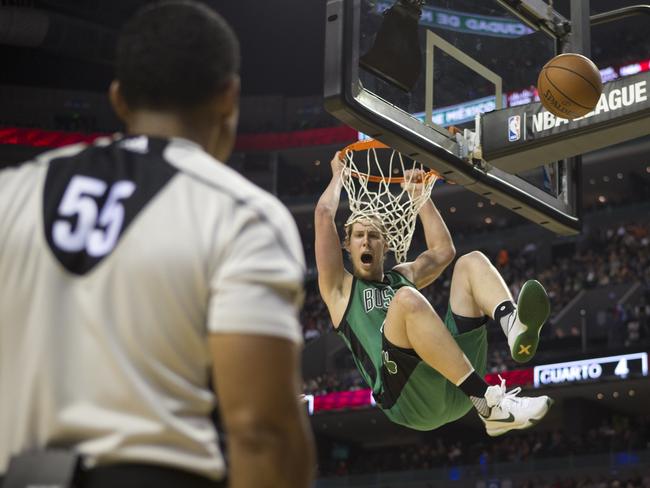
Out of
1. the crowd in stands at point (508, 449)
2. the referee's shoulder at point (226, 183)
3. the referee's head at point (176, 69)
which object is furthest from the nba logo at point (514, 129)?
the crowd in stands at point (508, 449)

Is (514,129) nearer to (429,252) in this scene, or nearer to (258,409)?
(429,252)

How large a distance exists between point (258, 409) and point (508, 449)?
2078 centimetres

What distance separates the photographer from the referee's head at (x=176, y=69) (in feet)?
6.13

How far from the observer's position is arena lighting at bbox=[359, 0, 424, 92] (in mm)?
5883

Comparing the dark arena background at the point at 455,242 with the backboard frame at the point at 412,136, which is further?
the dark arena background at the point at 455,242

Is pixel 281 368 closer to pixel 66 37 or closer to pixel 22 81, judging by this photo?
pixel 66 37

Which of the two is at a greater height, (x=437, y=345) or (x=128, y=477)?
(x=437, y=345)

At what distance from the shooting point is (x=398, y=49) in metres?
6.14

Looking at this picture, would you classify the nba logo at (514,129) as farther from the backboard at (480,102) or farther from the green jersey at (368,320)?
the green jersey at (368,320)

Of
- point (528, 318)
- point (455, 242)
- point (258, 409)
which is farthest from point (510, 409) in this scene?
point (455, 242)

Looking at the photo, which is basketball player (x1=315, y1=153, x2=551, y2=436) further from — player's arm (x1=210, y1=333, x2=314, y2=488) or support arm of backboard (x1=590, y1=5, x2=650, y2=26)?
player's arm (x1=210, y1=333, x2=314, y2=488)

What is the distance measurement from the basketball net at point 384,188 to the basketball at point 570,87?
1482 millimetres

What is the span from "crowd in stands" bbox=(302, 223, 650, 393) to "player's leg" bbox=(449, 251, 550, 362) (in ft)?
48.7

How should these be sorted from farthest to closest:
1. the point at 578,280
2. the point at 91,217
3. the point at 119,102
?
1. the point at 578,280
2. the point at 119,102
3. the point at 91,217
